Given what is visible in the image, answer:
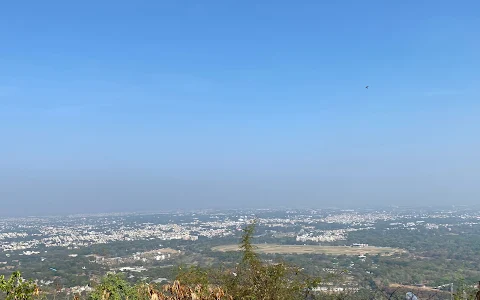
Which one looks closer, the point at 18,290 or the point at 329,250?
the point at 18,290

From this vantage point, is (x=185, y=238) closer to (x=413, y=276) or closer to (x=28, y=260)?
(x=28, y=260)

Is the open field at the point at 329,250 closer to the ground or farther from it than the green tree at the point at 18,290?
closer to the ground

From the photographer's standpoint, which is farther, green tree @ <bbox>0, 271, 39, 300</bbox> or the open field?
the open field

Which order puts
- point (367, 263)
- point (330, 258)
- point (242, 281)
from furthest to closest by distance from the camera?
point (330, 258)
point (367, 263)
point (242, 281)

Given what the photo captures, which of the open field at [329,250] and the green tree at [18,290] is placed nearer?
the green tree at [18,290]

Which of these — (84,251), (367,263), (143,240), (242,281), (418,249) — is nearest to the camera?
(242,281)

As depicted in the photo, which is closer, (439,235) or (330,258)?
(330,258)

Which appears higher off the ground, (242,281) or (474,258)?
(242,281)

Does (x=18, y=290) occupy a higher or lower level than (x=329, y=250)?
higher

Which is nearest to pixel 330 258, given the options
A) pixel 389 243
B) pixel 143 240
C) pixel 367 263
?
pixel 367 263

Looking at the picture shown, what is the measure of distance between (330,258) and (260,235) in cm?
2440

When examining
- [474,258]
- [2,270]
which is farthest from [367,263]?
[2,270]

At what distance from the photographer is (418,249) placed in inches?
1710

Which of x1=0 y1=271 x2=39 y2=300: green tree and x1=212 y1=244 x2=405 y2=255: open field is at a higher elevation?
x1=0 y1=271 x2=39 y2=300: green tree
